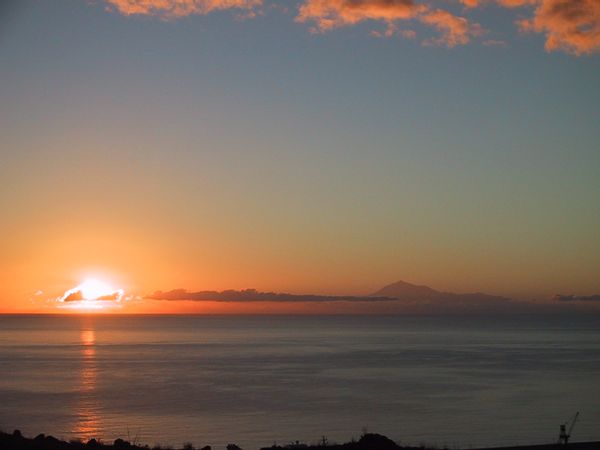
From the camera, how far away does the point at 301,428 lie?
36312mm

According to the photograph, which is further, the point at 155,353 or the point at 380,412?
the point at 155,353

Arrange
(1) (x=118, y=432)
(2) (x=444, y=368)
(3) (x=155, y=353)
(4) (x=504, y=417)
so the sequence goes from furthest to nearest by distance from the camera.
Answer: (3) (x=155, y=353) < (2) (x=444, y=368) < (4) (x=504, y=417) < (1) (x=118, y=432)

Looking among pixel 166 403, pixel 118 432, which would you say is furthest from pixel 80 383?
pixel 118 432

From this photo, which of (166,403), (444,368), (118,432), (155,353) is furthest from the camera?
(155,353)

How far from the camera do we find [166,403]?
45.7 metres

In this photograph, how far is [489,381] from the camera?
191 feet

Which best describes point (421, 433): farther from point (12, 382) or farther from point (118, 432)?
point (12, 382)

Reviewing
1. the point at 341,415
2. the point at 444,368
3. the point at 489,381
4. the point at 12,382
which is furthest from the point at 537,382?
the point at 12,382

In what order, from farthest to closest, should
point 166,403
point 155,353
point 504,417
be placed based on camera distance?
point 155,353 < point 166,403 < point 504,417

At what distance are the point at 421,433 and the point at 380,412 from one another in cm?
683

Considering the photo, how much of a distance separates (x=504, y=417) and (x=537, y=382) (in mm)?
20529

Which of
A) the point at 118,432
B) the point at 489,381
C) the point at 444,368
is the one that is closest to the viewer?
the point at 118,432

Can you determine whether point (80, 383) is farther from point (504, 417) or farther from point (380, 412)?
point (504, 417)

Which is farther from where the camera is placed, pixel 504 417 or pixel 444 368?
pixel 444 368
